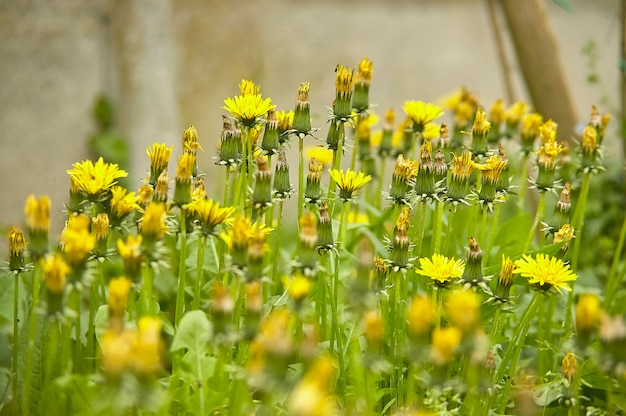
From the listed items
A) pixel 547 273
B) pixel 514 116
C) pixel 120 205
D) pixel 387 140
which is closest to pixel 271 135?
pixel 120 205

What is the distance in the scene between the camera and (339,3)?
3.82m

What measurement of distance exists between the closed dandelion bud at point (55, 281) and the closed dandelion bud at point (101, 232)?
0.73 feet

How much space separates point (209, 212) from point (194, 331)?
0.57ft

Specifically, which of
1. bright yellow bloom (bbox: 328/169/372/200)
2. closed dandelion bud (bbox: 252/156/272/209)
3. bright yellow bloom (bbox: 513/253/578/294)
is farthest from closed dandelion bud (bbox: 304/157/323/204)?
bright yellow bloom (bbox: 513/253/578/294)

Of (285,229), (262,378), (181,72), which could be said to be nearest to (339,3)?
(181,72)

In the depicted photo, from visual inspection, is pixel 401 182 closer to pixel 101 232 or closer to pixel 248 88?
pixel 248 88

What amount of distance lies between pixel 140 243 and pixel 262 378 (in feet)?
0.99

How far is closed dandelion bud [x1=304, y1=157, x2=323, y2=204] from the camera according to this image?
1.38 m

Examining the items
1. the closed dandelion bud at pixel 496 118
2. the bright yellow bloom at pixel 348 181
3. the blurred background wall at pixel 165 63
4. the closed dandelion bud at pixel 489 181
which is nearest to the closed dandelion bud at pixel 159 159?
the bright yellow bloom at pixel 348 181

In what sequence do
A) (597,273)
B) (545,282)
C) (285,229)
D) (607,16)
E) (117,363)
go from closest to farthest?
(117,363), (545,282), (597,273), (285,229), (607,16)

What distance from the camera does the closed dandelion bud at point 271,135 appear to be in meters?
1.37

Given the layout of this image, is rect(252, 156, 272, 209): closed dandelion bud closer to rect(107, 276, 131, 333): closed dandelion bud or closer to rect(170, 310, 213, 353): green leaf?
rect(170, 310, 213, 353): green leaf

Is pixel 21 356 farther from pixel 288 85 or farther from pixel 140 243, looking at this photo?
pixel 288 85

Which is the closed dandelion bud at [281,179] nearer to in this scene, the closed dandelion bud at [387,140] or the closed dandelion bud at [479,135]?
the closed dandelion bud at [479,135]
